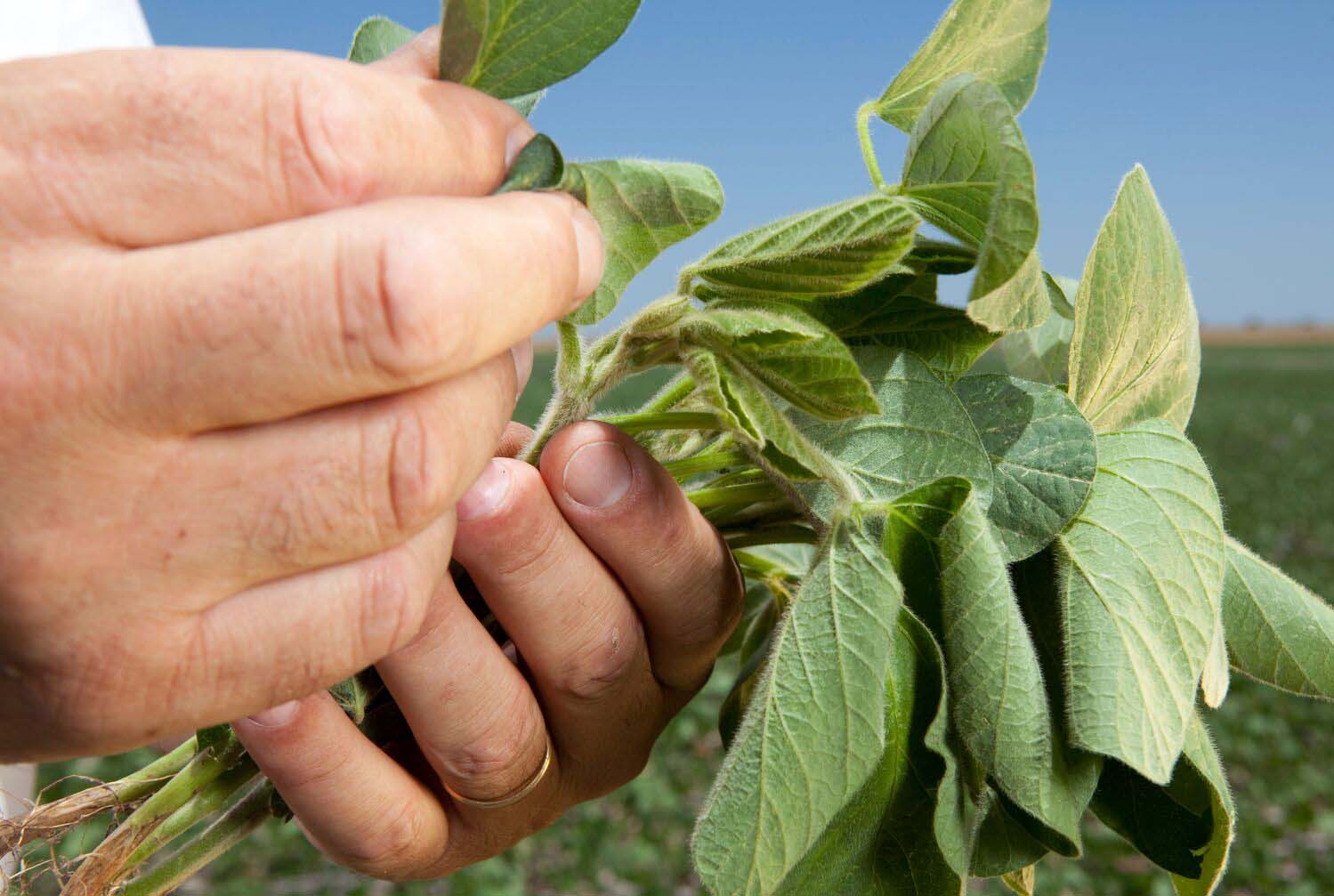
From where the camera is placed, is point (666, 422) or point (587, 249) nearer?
point (587, 249)

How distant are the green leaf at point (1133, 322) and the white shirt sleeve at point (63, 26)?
126cm

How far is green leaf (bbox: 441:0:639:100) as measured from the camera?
2.19ft

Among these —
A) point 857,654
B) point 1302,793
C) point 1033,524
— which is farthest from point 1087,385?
point 1302,793

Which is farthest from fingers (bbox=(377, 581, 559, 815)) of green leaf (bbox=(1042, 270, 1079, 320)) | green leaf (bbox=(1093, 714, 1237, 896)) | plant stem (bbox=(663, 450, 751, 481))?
green leaf (bbox=(1042, 270, 1079, 320))

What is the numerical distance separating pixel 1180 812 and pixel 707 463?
54cm

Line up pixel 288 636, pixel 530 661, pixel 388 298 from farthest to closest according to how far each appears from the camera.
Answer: pixel 530 661, pixel 288 636, pixel 388 298

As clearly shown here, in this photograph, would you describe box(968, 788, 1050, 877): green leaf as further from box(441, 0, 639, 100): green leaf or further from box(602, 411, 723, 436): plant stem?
box(441, 0, 639, 100): green leaf

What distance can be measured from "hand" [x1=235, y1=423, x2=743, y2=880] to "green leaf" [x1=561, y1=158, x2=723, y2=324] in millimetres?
150

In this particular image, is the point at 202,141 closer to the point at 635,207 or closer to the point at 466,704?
the point at 635,207

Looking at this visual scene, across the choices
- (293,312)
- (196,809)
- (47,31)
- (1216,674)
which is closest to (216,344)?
(293,312)

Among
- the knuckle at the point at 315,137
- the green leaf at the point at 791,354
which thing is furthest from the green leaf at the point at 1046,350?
the knuckle at the point at 315,137

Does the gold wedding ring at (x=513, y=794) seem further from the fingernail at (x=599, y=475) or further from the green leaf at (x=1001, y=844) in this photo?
the green leaf at (x=1001, y=844)

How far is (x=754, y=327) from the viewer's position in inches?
29.8

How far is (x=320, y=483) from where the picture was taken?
24.4 inches
